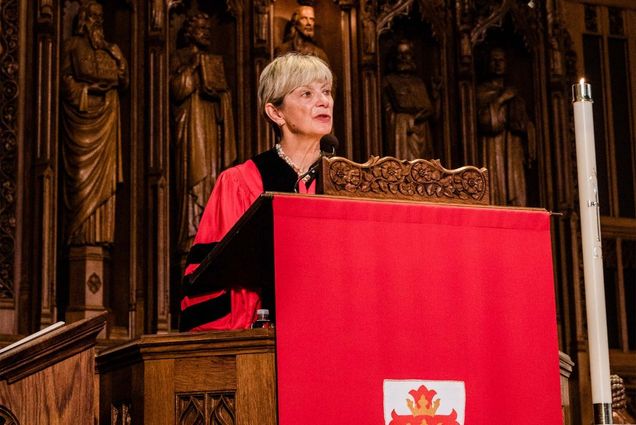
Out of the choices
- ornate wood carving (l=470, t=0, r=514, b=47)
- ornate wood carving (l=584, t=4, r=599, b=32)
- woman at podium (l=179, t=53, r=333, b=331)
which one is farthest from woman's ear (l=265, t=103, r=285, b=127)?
ornate wood carving (l=584, t=4, r=599, b=32)

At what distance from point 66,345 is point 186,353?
134 cm

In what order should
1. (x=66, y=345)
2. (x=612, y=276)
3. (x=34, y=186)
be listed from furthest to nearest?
(x=612, y=276)
(x=34, y=186)
(x=66, y=345)

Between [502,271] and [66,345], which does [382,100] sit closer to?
[66,345]

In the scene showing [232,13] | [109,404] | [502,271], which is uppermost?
[232,13]

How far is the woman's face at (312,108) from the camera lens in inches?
135

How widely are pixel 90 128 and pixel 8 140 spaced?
1.82ft

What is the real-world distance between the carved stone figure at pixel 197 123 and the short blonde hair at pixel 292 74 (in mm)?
4569

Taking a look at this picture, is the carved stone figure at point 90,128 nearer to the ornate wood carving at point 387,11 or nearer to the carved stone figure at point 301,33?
the carved stone figure at point 301,33

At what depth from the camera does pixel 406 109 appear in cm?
883

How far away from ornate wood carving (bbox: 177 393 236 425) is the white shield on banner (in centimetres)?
37

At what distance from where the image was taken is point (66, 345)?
4.05m

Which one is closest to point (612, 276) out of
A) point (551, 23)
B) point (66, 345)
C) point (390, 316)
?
point (551, 23)

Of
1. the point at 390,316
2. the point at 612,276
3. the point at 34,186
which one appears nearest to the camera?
the point at 390,316

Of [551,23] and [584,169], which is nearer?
[584,169]
